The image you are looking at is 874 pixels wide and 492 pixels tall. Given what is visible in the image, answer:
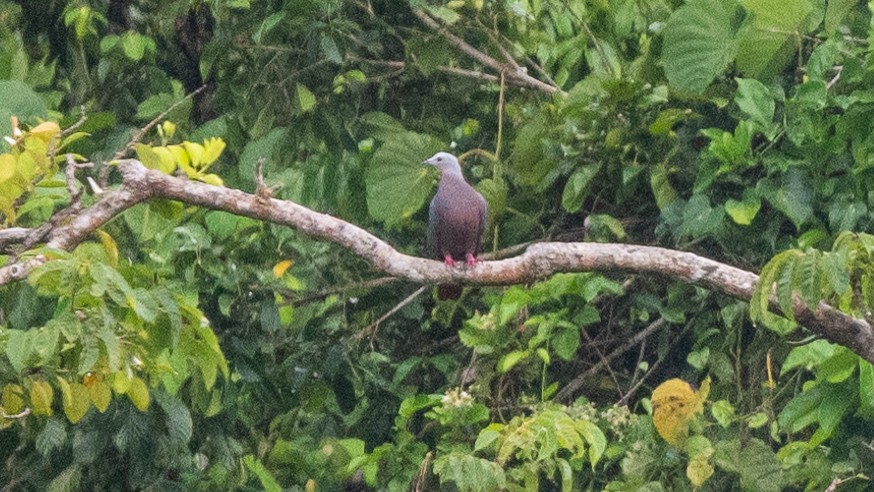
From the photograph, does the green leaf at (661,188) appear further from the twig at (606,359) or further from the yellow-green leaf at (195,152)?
the yellow-green leaf at (195,152)

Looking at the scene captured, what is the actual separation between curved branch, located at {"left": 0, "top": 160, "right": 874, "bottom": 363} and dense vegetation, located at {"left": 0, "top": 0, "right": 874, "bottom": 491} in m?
0.38

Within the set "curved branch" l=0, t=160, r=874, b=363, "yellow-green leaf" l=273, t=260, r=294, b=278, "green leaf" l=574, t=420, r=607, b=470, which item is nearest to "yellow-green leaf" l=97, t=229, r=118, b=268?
"curved branch" l=0, t=160, r=874, b=363

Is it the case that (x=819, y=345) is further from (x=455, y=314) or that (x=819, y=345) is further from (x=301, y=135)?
(x=301, y=135)

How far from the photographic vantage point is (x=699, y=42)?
4.70 m

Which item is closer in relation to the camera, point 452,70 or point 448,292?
point 448,292

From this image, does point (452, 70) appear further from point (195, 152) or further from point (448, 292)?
point (195, 152)

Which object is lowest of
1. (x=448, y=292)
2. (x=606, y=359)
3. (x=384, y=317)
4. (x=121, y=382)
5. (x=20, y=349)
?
(x=606, y=359)

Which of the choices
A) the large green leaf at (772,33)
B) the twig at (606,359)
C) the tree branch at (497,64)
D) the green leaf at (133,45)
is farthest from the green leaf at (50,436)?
the large green leaf at (772,33)

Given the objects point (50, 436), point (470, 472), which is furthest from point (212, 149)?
point (470, 472)

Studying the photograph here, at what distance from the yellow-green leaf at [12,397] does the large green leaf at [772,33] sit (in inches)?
93.3

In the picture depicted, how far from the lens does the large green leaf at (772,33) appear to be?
4.70 metres

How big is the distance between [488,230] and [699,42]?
92 centimetres

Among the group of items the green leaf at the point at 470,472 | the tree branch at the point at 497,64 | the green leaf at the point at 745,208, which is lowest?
the green leaf at the point at 470,472

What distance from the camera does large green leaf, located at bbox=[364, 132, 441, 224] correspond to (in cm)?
514
